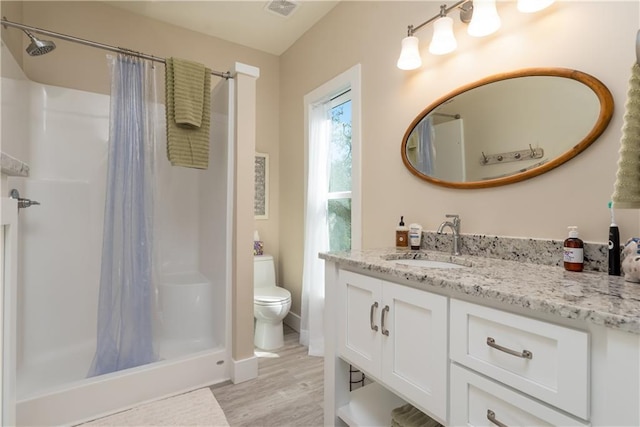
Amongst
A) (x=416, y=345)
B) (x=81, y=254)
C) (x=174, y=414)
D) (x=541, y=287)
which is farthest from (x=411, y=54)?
(x=81, y=254)

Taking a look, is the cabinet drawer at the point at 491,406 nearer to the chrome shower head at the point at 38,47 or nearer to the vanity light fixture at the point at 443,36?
the vanity light fixture at the point at 443,36

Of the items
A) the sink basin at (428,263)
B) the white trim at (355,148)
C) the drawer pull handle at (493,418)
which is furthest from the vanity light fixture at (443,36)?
the drawer pull handle at (493,418)

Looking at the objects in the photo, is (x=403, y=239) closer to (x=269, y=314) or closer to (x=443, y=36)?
(x=443, y=36)

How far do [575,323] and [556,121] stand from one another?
2.89ft

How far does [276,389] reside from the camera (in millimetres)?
1890

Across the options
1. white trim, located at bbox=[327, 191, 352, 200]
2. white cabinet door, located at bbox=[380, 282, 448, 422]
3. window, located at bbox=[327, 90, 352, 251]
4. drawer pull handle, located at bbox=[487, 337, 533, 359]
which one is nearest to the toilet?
window, located at bbox=[327, 90, 352, 251]

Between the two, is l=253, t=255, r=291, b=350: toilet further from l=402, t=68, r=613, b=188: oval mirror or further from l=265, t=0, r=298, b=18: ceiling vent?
l=265, t=0, r=298, b=18: ceiling vent

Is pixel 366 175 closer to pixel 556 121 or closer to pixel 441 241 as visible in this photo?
pixel 441 241

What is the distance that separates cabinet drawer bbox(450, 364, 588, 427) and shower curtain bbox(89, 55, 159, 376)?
67.7 inches

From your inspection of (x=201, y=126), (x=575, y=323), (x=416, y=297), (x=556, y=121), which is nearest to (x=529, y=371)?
(x=575, y=323)

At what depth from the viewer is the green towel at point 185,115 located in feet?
5.81

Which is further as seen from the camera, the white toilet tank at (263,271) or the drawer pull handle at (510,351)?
the white toilet tank at (263,271)

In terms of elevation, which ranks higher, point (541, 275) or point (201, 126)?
point (201, 126)

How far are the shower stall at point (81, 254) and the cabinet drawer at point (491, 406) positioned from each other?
1508mm
